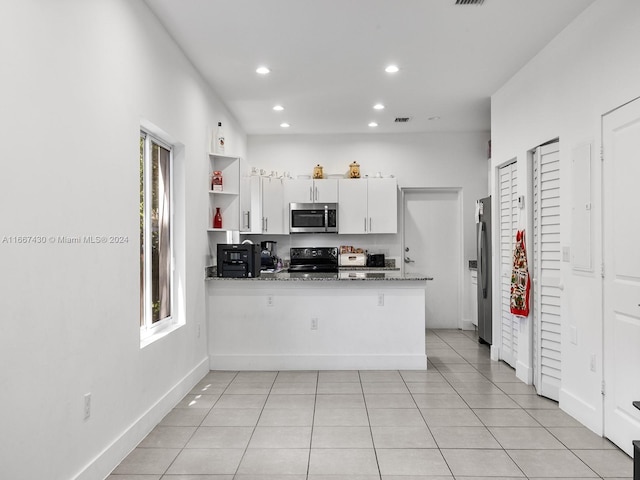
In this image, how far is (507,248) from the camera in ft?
15.7

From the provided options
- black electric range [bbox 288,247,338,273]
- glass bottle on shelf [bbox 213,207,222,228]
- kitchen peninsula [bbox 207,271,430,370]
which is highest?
glass bottle on shelf [bbox 213,207,222,228]

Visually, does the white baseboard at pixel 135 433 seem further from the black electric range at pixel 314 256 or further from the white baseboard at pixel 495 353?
the white baseboard at pixel 495 353

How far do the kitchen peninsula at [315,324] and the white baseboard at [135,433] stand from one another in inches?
27.0

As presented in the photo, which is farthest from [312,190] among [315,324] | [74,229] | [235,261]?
[74,229]

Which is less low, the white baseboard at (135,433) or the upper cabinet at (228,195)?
the upper cabinet at (228,195)

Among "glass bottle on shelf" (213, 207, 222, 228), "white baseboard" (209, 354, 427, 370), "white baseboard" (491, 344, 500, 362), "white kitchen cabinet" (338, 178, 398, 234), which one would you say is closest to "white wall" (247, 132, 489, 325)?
"white kitchen cabinet" (338, 178, 398, 234)

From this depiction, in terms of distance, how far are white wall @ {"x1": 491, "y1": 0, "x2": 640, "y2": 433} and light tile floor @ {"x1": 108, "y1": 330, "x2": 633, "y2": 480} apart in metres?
0.39

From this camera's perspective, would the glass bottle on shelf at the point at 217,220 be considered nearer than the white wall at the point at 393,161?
Yes

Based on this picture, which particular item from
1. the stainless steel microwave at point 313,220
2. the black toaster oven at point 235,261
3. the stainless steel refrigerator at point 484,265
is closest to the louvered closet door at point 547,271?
the stainless steel refrigerator at point 484,265

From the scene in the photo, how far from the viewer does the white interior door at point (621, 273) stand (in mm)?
2703

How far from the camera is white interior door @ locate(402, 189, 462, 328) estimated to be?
7.04 meters

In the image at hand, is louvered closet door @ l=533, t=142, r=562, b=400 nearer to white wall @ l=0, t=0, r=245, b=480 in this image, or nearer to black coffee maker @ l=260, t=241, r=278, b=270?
white wall @ l=0, t=0, r=245, b=480

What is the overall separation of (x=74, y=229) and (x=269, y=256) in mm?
4301

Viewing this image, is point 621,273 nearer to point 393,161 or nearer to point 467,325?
point 467,325
